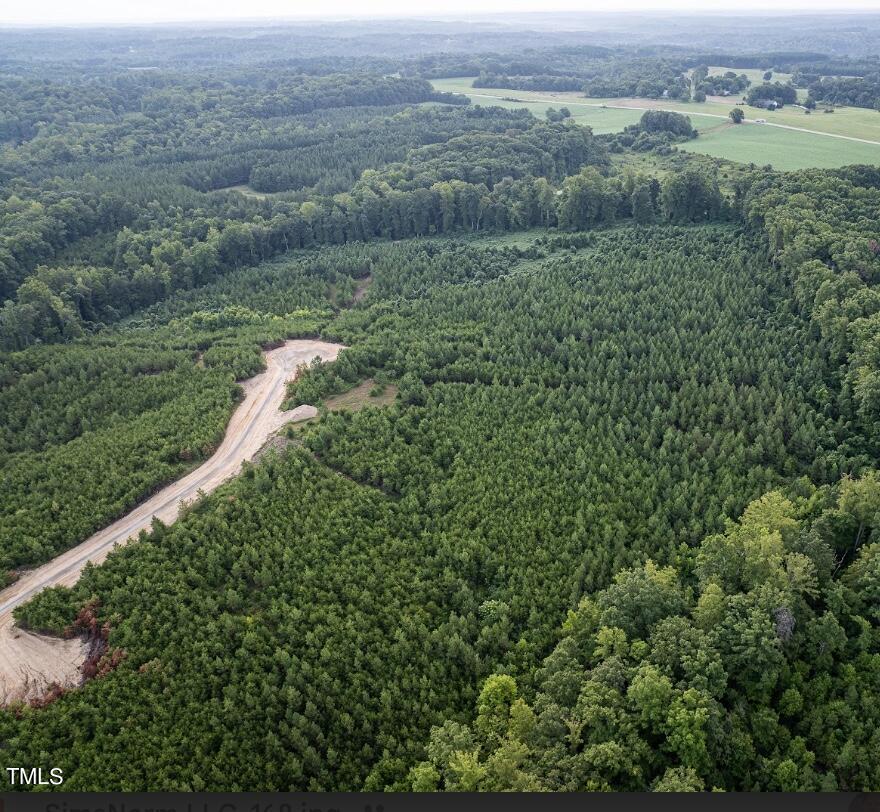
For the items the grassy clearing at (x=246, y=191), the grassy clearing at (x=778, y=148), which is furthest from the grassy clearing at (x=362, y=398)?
the grassy clearing at (x=778, y=148)

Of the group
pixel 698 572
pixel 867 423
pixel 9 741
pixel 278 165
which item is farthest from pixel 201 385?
pixel 278 165

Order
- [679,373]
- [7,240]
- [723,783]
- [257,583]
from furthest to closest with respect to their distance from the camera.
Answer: [7,240] → [679,373] → [257,583] → [723,783]

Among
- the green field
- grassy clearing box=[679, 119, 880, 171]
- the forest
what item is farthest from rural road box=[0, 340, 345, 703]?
the green field

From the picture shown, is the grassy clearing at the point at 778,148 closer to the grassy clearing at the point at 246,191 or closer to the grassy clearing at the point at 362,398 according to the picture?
the grassy clearing at the point at 246,191

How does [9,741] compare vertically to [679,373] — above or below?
below

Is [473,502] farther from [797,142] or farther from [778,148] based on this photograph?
[797,142]

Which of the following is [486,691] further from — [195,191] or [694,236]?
[195,191]

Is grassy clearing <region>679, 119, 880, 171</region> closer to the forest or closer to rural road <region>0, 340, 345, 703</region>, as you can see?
the forest
